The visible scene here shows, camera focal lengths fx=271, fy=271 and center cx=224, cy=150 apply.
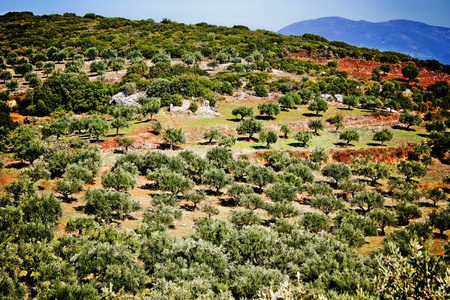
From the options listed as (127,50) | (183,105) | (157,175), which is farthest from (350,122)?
(127,50)

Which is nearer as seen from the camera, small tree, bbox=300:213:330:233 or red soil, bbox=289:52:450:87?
small tree, bbox=300:213:330:233

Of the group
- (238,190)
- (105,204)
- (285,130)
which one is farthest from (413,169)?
(105,204)

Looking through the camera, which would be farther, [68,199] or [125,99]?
[125,99]

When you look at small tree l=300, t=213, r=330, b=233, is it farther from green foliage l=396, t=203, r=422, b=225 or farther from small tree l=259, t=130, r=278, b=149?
small tree l=259, t=130, r=278, b=149

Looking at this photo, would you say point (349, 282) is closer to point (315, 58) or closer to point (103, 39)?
point (315, 58)

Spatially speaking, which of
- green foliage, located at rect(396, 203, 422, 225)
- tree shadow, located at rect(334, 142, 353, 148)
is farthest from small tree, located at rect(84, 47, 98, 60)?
green foliage, located at rect(396, 203, 422, 225)

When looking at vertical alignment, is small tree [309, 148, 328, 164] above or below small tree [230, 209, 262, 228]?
above

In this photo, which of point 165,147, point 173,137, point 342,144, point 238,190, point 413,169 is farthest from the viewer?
point 342,144

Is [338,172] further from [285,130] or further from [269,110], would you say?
[269,110]

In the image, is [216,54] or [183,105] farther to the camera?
[216,54]

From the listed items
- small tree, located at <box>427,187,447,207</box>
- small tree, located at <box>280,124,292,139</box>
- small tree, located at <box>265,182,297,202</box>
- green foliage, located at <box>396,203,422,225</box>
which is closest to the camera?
green foliage, located at <box>396,203,422,225</box>

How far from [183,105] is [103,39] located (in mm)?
95735

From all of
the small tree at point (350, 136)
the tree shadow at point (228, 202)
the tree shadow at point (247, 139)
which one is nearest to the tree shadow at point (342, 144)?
the small tree at point (350, 136)

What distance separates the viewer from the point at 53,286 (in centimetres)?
1819
